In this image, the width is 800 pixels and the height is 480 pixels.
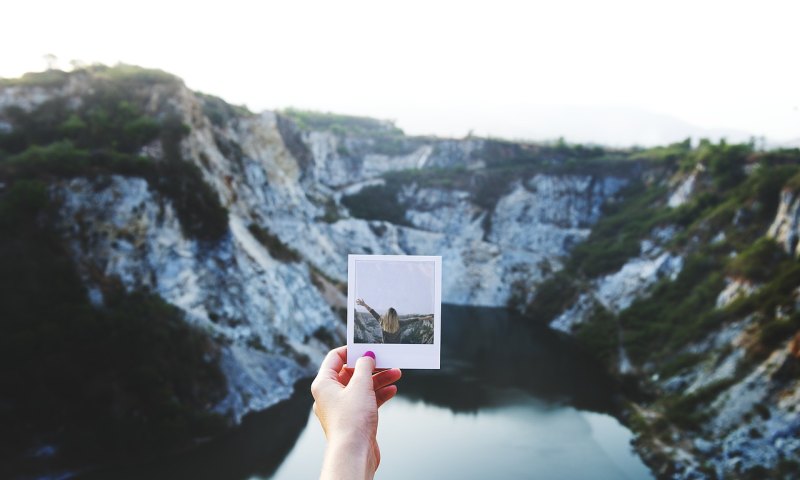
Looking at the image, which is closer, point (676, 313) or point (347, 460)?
point (347, 460)

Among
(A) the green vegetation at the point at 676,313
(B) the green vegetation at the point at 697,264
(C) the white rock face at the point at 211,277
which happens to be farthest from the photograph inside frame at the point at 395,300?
(A) the green vegetation at the point at 676,313

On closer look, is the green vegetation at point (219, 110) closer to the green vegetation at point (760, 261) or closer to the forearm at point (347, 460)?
the green vegetation at point (760, 261)

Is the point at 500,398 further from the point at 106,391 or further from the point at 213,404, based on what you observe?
the point at 106,391

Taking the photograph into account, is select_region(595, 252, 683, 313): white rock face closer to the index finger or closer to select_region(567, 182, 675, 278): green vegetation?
select_region(567, 182, 675, 278): green vegetation

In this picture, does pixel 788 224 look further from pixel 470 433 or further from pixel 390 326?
pixel 390 326

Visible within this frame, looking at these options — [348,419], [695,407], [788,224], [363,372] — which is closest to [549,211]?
[788,224]

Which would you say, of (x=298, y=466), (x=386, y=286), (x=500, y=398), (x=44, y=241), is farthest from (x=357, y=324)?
(x=500, y=398)
